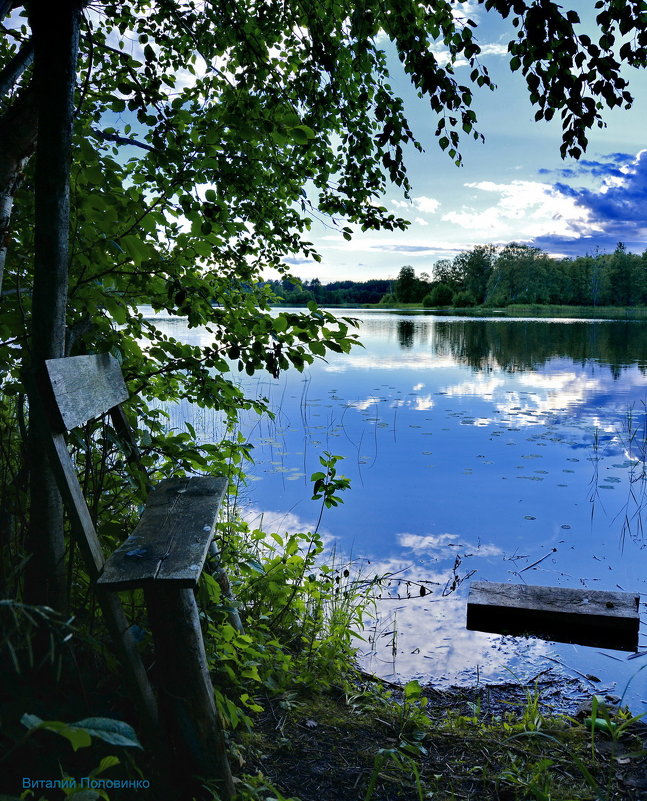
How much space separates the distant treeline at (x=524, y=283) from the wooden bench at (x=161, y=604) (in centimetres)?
7915

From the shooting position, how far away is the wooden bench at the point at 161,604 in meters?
2.02

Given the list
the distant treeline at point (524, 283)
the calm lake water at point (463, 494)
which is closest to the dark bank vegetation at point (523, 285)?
the distant treeline at point (524, 283)

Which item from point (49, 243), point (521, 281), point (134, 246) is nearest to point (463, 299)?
point (521, 281)

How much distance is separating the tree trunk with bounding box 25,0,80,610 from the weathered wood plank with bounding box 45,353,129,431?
9 centimetres

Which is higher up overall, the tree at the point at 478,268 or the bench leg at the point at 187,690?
the tree at the point at 478,268

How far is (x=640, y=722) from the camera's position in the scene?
331 cm

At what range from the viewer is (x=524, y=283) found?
93188 millimetres

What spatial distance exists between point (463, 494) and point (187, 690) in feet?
20.0

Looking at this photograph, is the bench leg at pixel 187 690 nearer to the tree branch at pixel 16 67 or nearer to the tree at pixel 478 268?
the tree branch at pixel 16 67

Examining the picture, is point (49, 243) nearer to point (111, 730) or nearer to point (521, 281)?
point (111, 730)

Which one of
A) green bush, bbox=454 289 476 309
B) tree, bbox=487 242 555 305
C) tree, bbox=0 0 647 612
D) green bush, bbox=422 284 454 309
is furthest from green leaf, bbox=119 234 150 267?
green bush, bbox=422 284 454 309

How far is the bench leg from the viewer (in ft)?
6.88

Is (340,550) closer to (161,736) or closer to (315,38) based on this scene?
(161,736)

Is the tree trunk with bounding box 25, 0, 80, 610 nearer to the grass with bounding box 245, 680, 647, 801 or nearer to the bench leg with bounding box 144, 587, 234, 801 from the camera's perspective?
the bench leg with bounding box 144, 587, 234, 801
